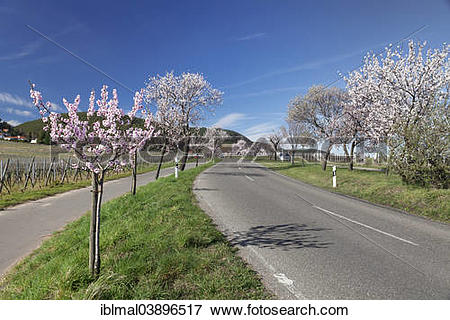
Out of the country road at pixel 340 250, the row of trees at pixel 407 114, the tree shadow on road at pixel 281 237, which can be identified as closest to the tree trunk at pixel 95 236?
the country road at pixel 340 250

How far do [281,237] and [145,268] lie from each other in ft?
10.2

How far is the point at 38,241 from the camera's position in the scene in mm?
6992

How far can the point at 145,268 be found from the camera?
3.97m

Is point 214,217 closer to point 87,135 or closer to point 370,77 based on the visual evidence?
point 87,135

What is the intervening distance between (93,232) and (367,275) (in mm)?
4127

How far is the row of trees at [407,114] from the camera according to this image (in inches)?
425

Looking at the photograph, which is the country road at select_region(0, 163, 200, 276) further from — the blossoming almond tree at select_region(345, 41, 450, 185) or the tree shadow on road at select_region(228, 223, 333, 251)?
the blossoming almond tree at select_region(345, 41, 450, 185)

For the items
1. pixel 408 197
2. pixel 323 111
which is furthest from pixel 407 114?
pixel 323 111

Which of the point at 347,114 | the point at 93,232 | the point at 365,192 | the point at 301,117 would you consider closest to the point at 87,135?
the point at 93,232

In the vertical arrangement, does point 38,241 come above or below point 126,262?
below

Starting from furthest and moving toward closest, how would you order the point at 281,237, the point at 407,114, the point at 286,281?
1. the point at 407,114
2. the point at 281,237
3. the point at 286,281

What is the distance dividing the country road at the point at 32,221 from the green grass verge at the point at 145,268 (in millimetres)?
458

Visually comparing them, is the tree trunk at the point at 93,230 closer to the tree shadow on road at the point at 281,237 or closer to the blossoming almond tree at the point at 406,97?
→ the tree shadow on road at the point at 281,237
